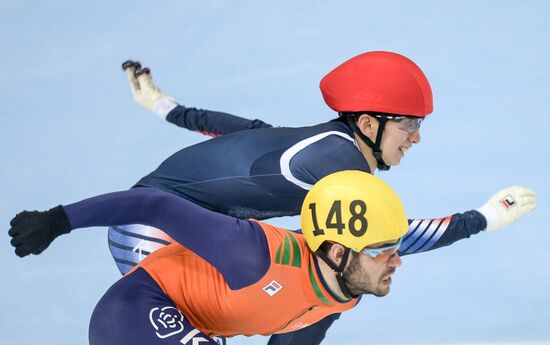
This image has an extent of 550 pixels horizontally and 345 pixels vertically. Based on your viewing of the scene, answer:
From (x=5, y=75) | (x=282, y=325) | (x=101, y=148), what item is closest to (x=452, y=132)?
(x=101, y=148)

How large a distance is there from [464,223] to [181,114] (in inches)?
53.6

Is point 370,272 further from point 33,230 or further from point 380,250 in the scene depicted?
point 33,230

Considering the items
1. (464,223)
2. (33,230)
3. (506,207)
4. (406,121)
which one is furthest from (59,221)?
(506,207)

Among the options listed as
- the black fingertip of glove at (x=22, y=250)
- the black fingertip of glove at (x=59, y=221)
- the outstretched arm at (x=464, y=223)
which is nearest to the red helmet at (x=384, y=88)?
the outstretched arm at (x=464, y=223)

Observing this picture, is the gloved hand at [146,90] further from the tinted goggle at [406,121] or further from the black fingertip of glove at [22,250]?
the black fingertip of glove at [22,250]

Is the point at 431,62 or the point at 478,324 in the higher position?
the point at 431,62

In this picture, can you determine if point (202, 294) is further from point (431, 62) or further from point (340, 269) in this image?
point (431, 62)

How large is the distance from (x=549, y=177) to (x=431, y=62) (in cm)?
141

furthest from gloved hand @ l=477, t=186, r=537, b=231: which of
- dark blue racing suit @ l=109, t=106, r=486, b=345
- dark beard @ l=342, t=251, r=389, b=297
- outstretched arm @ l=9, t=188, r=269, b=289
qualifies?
outstretched arm @ l=9, t=188, r=269, b=289

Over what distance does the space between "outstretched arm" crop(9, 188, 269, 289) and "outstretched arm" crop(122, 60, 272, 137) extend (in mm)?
1214

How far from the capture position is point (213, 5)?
8594 mm

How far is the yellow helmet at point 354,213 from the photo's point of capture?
12.7 feet

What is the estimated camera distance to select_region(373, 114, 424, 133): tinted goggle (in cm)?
466

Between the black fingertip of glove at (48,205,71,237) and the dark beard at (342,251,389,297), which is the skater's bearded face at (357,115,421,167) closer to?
the dark beard at (342,251,389,297)
